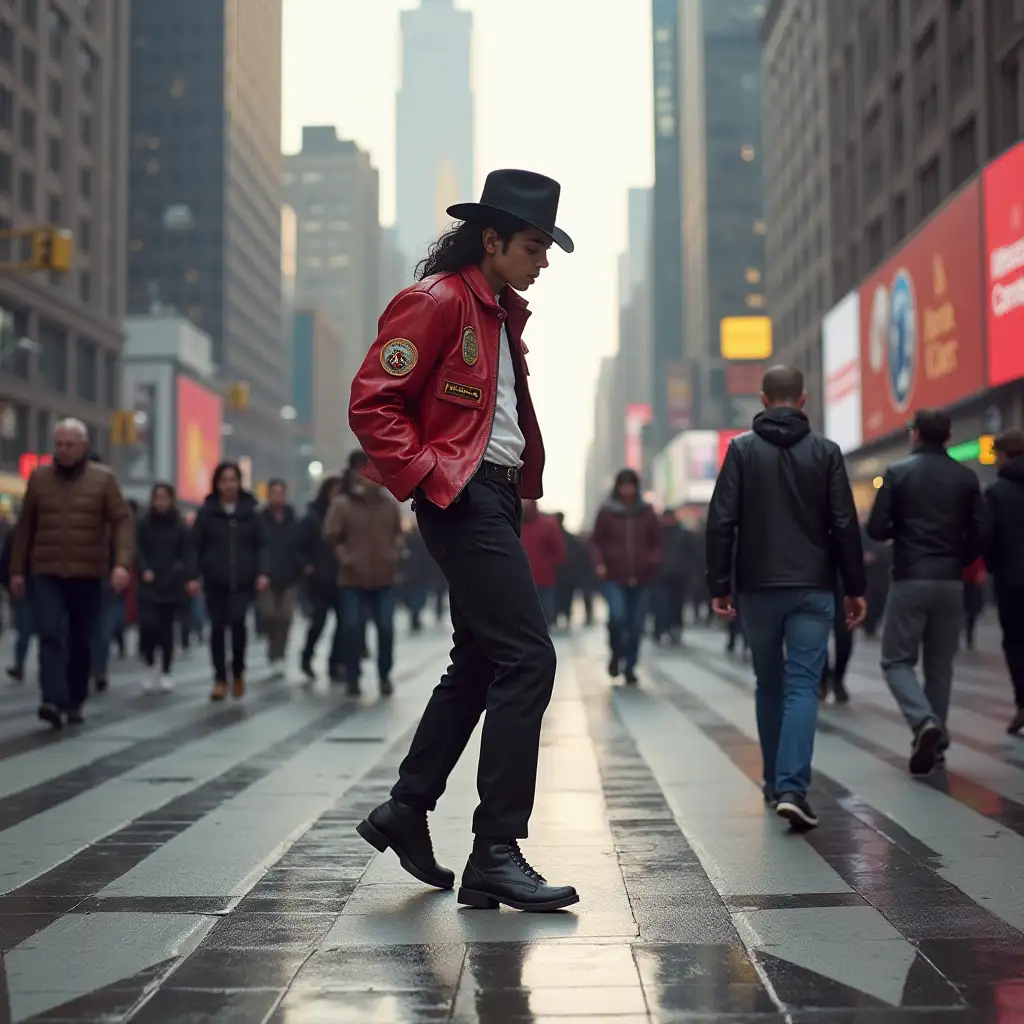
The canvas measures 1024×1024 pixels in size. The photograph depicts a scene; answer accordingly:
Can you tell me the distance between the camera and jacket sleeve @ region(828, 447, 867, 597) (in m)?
6.63

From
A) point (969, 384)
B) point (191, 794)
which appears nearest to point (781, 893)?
point (191, 794)

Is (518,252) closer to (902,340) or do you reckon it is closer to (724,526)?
(724,526)

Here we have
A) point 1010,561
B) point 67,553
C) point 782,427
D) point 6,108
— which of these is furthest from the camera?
point 6,108

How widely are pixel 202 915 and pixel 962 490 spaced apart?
17.1 feet

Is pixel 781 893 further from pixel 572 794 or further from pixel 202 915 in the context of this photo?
pixel 572 794

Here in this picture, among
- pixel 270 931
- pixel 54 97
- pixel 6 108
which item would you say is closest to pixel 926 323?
pixel 6 108

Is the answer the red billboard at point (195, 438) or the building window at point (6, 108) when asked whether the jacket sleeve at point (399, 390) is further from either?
the red billboard at point (195, 438)

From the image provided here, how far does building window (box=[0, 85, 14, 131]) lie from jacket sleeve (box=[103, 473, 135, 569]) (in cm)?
4755

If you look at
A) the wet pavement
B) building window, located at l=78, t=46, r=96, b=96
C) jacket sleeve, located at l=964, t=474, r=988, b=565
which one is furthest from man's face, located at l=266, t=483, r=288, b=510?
building window, located at l=78, t=46, r=96, b=96

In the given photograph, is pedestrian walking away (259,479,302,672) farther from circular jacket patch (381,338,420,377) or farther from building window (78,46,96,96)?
building window (78,46,96,96)

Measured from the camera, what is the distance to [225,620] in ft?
42.4

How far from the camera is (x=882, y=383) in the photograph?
143 feet

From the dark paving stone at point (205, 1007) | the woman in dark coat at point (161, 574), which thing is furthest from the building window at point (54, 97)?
the dark paving stone at point (205, 1007)

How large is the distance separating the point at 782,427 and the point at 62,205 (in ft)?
191
